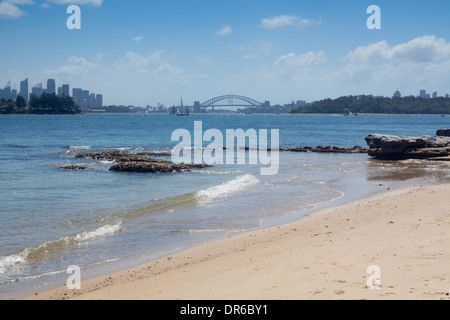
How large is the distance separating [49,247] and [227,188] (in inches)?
412

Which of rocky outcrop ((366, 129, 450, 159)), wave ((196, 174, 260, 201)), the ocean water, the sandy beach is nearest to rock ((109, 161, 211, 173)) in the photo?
the ocean water

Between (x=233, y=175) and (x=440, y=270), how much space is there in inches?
723

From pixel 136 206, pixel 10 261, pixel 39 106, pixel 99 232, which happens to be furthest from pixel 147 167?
pixel 39 106

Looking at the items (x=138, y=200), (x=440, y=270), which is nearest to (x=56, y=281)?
(x=440, y=270)

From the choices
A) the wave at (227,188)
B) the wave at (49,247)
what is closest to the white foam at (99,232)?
the wave at (49,247)

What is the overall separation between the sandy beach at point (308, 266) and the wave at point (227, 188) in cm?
611

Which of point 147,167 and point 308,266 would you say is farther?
point 147,167

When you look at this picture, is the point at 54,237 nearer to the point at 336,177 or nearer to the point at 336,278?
the point at 336,278

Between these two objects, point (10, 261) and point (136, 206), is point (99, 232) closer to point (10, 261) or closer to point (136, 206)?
point (10, 261)

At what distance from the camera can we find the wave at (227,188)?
60.0 feet

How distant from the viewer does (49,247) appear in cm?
1077

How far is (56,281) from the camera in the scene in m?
8.57

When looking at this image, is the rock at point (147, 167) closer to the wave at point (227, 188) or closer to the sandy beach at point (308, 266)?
the wave at point (227, 188)

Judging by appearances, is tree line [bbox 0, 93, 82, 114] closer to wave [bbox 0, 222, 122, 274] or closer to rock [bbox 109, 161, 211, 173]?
rock [bbox 109, 161, 211, 173]
